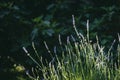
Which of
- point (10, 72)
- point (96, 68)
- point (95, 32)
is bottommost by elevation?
point (10, 72)

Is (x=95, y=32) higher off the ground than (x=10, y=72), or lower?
higher

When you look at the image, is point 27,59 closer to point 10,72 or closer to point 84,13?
point 10,72

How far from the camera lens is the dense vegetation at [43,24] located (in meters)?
5.46

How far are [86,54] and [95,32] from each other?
5.48ft

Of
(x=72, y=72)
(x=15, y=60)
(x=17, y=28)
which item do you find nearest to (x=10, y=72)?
(x=15, y=60)

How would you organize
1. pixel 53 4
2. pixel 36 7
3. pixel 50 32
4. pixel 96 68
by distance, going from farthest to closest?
pixel 36 7 < pixel 53 4 < pixel 50 32 < pixel 96 68

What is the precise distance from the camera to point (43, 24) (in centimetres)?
530

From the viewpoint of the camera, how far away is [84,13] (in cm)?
571

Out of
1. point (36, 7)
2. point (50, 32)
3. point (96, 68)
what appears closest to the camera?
point (96, 68)

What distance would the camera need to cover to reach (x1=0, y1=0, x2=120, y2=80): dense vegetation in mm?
5457

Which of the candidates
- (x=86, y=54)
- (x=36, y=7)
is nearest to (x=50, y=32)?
(x=36, y=7)

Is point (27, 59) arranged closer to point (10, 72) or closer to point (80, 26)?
point (10, 72)

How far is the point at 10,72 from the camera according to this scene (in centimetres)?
584

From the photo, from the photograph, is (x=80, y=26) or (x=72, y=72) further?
(x=80, y=26)
